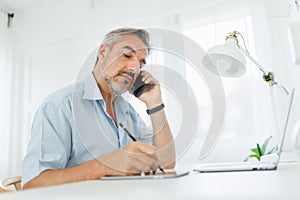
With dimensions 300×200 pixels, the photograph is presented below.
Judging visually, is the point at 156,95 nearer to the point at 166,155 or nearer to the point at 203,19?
the point at 166,155

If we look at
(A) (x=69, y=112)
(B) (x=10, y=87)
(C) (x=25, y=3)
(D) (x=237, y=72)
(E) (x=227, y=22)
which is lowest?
(A) (x=69, y=112)

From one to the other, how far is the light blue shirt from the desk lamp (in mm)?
348

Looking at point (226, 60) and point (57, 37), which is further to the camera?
point (57, 37)

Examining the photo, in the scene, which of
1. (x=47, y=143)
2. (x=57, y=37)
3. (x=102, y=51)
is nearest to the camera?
(x=47, y=143)

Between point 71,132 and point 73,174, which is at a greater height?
point 71,132

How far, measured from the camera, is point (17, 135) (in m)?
2.83

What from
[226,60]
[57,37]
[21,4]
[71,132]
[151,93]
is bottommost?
[71,132]

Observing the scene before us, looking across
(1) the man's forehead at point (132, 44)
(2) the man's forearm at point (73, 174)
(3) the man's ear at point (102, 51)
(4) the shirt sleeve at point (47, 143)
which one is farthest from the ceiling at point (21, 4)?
(2) the man's forearm at point (73, 174)

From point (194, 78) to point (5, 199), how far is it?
591 mm

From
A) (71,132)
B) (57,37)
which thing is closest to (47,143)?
(71,132)

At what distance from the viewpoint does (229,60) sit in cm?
104

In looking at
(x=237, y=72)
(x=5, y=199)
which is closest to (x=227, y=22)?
(x=237, y=72)

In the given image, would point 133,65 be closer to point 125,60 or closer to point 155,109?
point 125,60

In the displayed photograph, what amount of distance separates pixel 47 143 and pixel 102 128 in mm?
210
